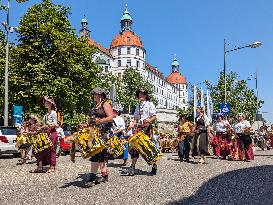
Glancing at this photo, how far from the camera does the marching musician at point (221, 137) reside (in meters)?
14.8

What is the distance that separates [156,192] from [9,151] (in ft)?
43.7

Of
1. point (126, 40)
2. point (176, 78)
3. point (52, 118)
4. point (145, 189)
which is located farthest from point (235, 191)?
point (176, 78)

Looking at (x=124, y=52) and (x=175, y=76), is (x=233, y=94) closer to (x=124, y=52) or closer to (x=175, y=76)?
(x=124, y=52)

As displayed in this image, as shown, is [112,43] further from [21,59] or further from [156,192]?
[156,192]

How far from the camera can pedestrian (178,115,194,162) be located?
13.2 metres

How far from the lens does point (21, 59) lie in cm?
3275

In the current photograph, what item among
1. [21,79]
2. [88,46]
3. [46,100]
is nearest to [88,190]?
[46,100]

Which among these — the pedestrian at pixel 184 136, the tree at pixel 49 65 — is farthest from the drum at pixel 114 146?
the tree at pixel 49 65

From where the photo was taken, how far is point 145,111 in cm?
866

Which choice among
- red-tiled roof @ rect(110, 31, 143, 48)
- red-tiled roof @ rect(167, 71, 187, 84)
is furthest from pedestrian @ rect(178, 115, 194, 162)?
red-tiled roof @ rect(167, 71, 187, 84)

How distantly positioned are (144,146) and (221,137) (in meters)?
7.78

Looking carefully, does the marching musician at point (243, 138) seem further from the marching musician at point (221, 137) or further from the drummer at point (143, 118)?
the drummer at point (143, 118)

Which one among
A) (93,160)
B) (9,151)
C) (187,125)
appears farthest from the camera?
(9,151)

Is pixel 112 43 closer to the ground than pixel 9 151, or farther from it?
farther from it
